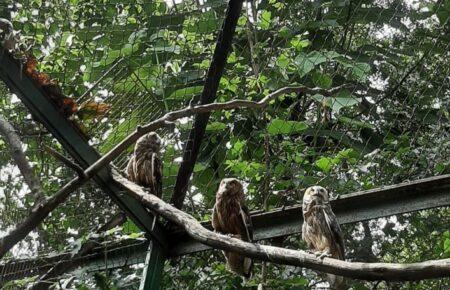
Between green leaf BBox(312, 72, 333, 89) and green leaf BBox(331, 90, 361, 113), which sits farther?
green leaf BBox(312, 72, 333, 89)

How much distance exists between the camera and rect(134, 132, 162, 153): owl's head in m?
2.41

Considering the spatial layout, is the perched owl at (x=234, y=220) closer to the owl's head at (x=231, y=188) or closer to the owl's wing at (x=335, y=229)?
the owl's head at (x=231, y=188)

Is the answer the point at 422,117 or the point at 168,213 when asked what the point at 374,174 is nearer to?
the point at 422,117

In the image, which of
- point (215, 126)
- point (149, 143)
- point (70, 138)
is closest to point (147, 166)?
point (149, 143)

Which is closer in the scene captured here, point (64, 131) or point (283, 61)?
point (64, 131)

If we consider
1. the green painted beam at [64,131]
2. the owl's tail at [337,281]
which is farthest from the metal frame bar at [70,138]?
the owl's tail at [337,281]

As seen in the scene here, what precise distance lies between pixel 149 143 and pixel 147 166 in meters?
0.18

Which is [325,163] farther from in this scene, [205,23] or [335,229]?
[205,23]

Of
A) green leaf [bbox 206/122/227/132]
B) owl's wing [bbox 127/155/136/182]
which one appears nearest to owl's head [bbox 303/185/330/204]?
owl's wing [bbox 127/155/136/182]

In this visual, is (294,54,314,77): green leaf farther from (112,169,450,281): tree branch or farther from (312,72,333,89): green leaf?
(112,169,450,281): tree branch

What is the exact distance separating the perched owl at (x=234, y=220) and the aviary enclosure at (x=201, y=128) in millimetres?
115

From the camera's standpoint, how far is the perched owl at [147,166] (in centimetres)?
225

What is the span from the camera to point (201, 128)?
7.35ft

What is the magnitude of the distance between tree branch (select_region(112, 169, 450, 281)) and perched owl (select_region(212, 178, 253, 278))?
1.01 feet
